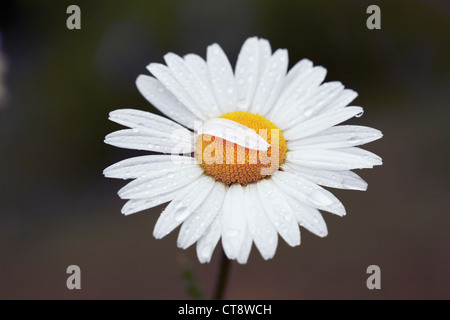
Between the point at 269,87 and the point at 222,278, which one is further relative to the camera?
the point at 269,87

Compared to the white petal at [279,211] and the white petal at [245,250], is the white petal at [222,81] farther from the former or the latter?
the white petal at [245,250]

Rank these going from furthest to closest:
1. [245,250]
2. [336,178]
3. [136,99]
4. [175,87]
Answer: [136,99] → [175,87] → [336,178] → [245,250]

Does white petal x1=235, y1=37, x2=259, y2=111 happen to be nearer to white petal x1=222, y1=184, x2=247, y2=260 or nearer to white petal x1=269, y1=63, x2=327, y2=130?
white petal x1=269, y1=63, x2=327, y2=130

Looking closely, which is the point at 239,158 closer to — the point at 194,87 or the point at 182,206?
the point at 182,206

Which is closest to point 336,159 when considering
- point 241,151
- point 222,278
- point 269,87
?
point 241,151

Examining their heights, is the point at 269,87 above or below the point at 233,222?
above
